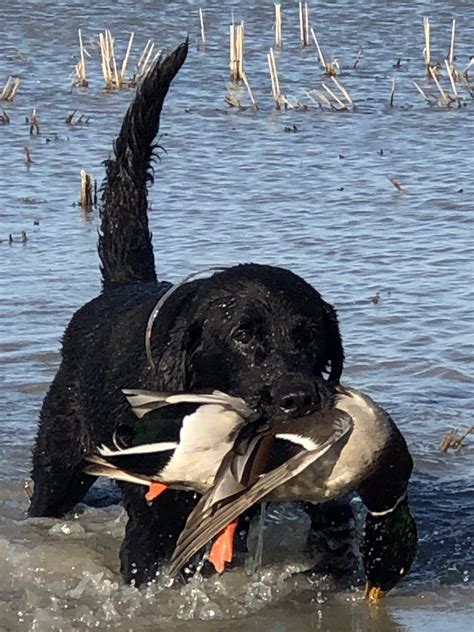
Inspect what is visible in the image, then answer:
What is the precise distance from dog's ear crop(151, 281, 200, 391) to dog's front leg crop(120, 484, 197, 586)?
377 millimetres

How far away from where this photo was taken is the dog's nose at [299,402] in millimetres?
4279

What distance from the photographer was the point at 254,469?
4.16 m

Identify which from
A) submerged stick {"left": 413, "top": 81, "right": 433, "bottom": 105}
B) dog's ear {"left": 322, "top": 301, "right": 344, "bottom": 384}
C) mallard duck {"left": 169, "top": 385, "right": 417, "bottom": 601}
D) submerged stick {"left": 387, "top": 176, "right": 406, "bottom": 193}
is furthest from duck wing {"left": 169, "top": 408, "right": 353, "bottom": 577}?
submerged stick {"left": 413, "top": 81, "right": 433, "bottom": 105}

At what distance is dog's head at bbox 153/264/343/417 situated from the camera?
4539mm

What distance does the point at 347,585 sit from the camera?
514 centimetres

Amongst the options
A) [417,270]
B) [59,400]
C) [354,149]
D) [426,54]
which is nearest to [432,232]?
[417,270]

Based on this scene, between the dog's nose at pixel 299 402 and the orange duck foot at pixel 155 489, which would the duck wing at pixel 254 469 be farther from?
the orange duck foot at pixel 155 489

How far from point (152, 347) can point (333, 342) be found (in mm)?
598

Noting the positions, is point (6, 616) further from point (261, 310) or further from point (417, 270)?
point (417, 270)

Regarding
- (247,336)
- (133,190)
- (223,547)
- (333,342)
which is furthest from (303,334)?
(133,190)

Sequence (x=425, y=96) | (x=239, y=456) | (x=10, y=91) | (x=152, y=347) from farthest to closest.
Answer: (x=10, y=91) → (x=425, y=96) → (x=152, y=347) → (x=239, y=456)

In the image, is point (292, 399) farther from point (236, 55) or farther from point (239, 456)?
point (236, 55)

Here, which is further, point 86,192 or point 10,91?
point 10,91

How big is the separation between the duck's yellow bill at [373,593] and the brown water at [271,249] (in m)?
0.04
